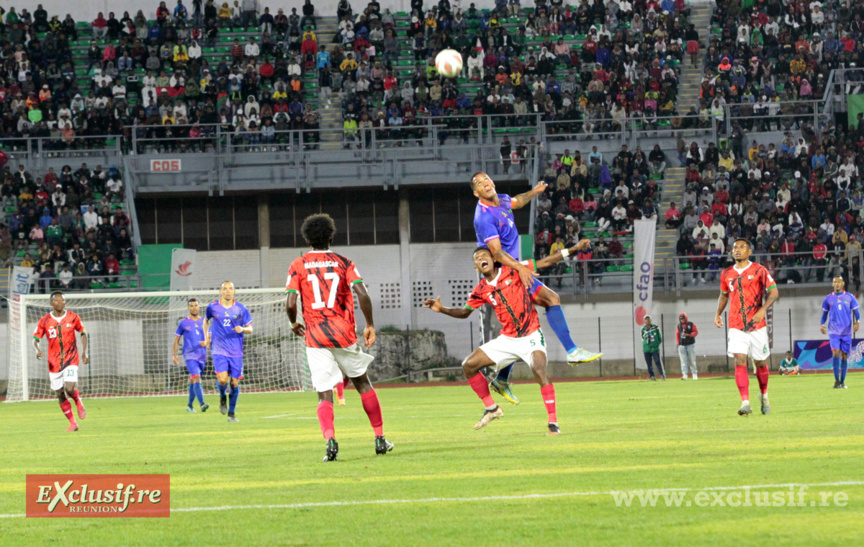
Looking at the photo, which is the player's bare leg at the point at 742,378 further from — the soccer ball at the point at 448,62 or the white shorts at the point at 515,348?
the soccer ball at the point at 448,62

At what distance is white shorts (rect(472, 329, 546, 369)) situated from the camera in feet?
38.0

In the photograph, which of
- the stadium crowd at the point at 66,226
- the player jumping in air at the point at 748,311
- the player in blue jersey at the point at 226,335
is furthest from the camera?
the stadium crowd at the point at 66,226

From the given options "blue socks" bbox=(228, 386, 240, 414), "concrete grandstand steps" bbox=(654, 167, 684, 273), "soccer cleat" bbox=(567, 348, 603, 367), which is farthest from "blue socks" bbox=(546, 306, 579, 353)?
"concrete grandstand steps" bbox=(654, 167, 684, 273)

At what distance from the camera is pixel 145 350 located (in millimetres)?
35312

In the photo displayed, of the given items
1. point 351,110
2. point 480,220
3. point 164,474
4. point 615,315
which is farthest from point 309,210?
point 164,474

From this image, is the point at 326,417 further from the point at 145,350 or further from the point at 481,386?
the point at 145,350

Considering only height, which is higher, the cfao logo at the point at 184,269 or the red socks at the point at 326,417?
the cfao logo at the point at 184,269

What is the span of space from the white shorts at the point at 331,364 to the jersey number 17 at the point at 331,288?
405mm

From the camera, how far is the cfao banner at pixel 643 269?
111ft

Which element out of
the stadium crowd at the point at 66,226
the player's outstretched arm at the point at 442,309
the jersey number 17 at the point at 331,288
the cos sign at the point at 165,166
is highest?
the cos sign at the point at 165,166

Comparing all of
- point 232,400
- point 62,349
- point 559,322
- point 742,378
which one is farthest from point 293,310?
point 62,349

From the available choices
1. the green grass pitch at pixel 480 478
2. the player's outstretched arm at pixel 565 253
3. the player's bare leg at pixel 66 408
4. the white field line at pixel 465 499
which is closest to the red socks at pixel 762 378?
Result: the green grass pitch at pixel 480 478

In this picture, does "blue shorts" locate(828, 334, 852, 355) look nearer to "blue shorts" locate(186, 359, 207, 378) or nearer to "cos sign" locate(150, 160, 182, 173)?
"blue shorts" locate(186, 359, 207, 378)

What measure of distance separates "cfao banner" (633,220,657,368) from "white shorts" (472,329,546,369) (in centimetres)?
2267
